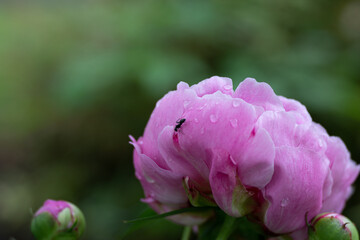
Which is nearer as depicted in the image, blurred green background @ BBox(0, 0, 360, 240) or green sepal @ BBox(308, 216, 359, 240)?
green sepal @ BBox(308, 216, 359, 240)

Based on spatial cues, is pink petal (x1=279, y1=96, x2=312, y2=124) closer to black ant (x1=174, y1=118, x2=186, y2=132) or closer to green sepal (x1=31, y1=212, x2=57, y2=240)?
black ant (x1=174, y1=118, x2=186, y2=132)

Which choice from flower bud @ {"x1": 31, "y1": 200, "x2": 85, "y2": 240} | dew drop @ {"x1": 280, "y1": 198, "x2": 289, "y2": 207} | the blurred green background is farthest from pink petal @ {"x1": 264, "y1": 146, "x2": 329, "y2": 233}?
the blurred green background

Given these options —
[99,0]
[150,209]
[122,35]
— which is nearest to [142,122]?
[122,35]

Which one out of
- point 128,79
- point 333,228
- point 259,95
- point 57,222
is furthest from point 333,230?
point 128,79

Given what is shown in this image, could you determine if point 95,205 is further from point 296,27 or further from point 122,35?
point 296,27

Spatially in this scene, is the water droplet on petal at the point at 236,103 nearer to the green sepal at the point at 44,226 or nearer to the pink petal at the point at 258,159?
the pink petal at the point at 258,159
